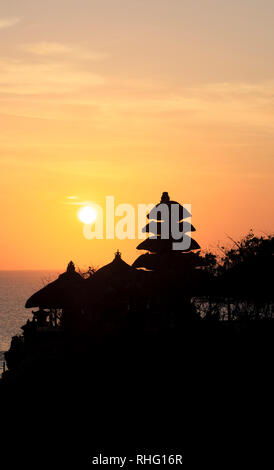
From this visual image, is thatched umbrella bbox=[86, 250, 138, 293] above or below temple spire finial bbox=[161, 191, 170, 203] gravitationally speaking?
below

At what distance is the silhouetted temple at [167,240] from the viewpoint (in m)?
41.3

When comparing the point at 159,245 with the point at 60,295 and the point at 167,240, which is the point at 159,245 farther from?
the point at 60,295

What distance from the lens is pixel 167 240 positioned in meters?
41.9

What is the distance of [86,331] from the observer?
1368 inches

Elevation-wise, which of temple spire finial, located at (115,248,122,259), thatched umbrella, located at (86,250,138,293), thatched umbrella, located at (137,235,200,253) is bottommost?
thatched umbrella, located at (86,250,138,293)

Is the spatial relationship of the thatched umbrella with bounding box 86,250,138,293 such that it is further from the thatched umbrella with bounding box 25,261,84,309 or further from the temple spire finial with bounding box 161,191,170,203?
the temple spire finial with bounding box 161,191,170,203

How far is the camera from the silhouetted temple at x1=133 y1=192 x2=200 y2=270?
41.3 meters

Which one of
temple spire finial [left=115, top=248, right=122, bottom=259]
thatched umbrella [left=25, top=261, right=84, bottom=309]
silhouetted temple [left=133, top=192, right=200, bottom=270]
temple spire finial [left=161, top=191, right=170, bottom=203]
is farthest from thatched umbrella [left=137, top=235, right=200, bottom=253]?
thatched umbrella [left=25, top=261, right=84, bottom=309]

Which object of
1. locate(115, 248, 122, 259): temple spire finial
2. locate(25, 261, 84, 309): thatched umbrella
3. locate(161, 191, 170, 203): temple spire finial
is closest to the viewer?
locate(25, 261, 84, 309): thatched umbrella

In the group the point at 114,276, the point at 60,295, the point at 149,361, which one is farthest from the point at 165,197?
the point at 149,361

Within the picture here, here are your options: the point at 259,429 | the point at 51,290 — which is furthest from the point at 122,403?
the point at 51,290

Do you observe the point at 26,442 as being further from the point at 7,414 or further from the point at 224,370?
the point at 224,370

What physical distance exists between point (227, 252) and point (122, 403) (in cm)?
3189
